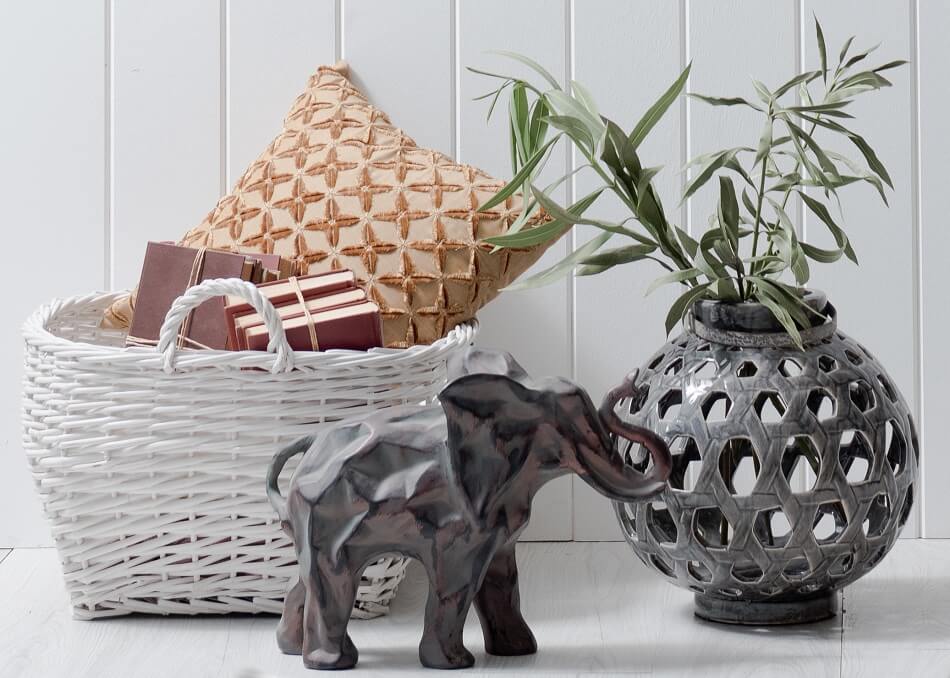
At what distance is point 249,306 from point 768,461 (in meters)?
0.44

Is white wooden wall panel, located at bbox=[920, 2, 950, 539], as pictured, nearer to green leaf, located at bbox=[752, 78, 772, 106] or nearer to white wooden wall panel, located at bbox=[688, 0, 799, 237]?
white wooden wall panel, located at bbox=[688, 0, 799, 237]

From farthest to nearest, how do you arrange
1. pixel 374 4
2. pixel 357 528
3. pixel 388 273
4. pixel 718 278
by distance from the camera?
pixel 374 4 → pixel 388 273 → pixel 718 278 → pixel 357 528

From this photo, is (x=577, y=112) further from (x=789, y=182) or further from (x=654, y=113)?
(x=789, y=182)

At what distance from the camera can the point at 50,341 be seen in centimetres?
97

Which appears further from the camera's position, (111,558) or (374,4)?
(374,4)

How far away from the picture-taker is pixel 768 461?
885 millimetres

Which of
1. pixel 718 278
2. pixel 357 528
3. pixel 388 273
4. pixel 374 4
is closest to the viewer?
pixel 357 528

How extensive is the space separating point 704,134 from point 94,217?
68cm

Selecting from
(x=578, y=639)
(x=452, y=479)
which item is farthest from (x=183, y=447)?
(x=578, y=639)

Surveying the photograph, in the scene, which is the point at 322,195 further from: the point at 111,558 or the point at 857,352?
the point at 857,352

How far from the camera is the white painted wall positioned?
1.26 meters

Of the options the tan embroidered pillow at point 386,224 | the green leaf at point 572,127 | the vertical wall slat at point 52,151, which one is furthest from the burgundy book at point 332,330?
the vertical wall slat at point 52,151

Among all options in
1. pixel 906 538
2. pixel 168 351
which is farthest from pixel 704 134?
pixel 168 351

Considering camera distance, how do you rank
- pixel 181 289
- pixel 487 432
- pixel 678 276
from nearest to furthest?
1. pixel 487 432
2. pixel 678 276
3. pixel 181 289
